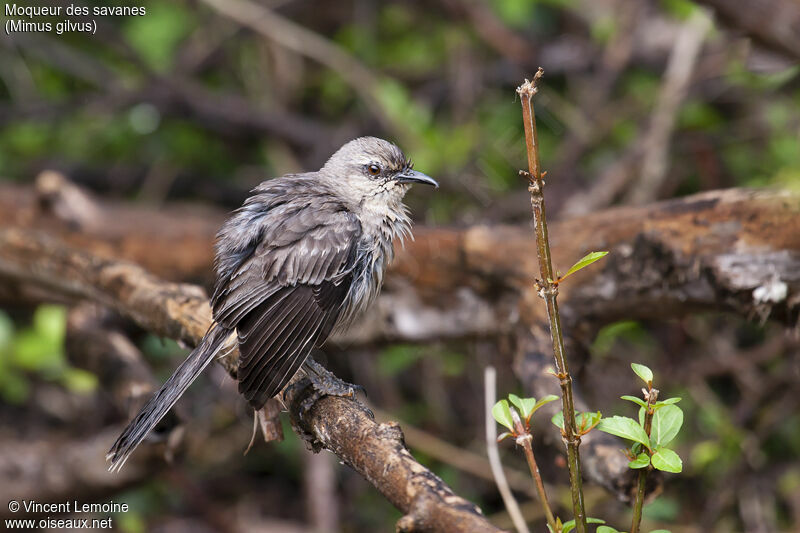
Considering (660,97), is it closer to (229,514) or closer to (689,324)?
(689,324)

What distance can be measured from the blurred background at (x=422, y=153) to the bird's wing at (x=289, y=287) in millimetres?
1096

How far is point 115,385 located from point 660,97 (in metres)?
4.17

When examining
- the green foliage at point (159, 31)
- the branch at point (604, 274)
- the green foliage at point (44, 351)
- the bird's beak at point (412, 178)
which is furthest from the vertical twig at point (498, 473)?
the green foliage at point (159, 31)

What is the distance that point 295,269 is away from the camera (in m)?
3.36

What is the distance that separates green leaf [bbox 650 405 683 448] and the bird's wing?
1.35 m

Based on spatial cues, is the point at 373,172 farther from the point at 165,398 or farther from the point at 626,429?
the point at 626,429

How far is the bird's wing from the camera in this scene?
10.0 ft

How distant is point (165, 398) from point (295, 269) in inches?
28.8

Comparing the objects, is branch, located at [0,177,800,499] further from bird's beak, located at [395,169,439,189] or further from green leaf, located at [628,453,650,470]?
green leaf, located at [628,453,650,470]

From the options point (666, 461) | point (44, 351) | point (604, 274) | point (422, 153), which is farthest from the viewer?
point (422, 153)

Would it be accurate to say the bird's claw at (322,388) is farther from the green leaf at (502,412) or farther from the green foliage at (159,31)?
the green foliage at (159,31)

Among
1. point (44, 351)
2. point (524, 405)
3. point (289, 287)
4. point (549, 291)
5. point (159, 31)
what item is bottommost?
point (524, 405)

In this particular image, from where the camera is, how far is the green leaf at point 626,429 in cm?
200

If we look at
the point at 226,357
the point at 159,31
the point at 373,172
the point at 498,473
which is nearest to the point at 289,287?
the point at 226,357
